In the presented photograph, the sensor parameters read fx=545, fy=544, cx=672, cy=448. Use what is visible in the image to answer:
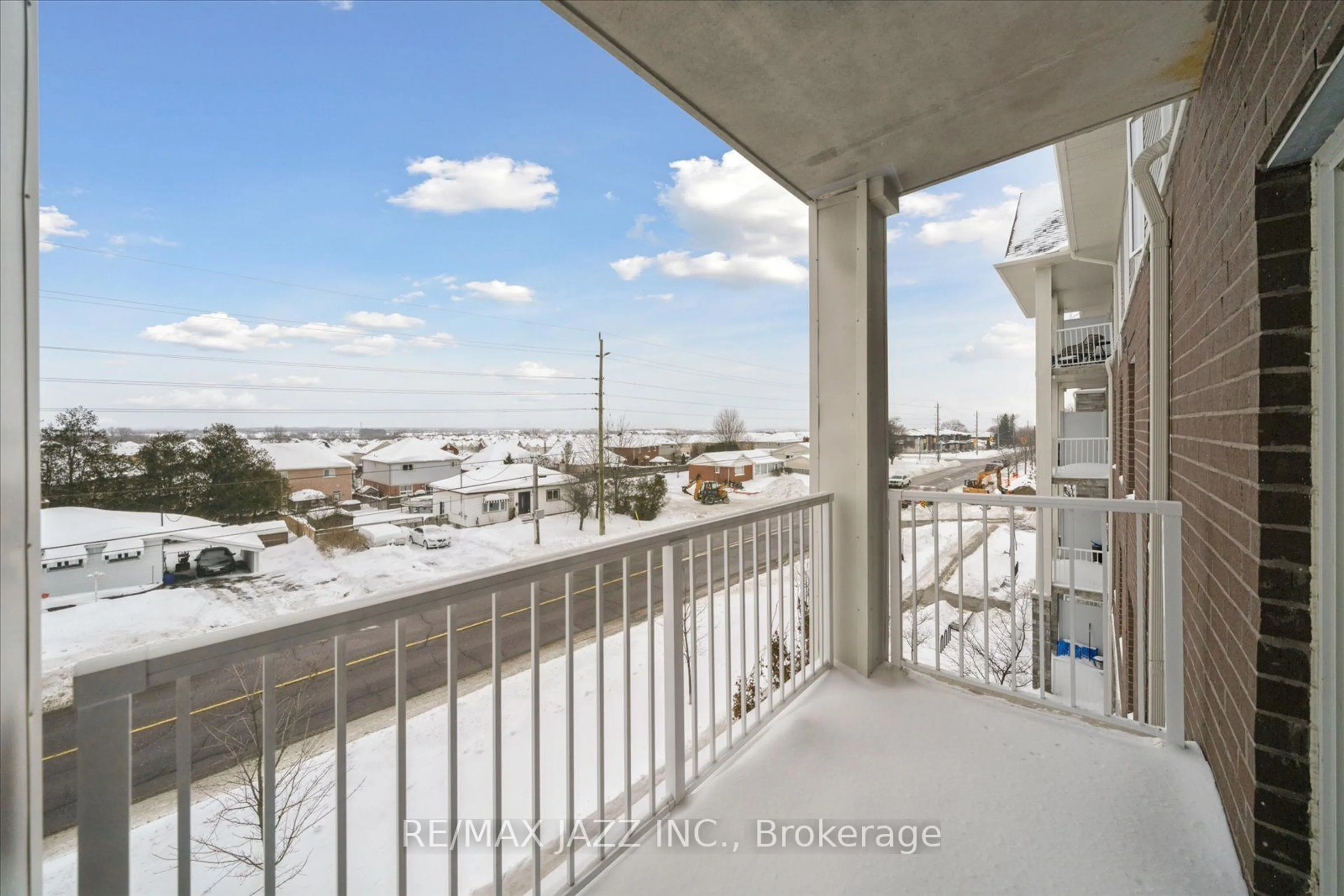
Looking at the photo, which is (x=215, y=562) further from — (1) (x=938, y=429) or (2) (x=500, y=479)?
(1) (x=938, y=429)

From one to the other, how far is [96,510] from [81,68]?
0.91 m

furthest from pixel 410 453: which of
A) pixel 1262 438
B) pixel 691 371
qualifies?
pixel 1262 438

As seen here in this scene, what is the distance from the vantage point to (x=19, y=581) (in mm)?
664

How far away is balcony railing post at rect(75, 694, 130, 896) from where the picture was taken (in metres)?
0.70

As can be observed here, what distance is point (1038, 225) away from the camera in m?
8.04

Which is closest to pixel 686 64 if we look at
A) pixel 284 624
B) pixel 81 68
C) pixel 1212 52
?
pixel 81 68

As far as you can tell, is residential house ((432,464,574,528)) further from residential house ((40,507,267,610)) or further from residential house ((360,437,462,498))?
residential house ((40,507,267,610))

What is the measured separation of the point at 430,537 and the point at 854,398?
1831 millimetres

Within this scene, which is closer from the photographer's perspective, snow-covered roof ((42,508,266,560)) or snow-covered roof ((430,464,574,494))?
snow-covered roof ((42,508,266,560))

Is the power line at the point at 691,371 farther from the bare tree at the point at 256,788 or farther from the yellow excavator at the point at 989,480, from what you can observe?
the bare tree at the point at 256,788

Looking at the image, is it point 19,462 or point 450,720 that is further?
point 450,720

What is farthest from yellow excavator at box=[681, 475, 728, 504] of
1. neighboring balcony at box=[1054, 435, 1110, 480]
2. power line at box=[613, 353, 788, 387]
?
neighboring balcony at box=[1054, 435, 1110, 480]

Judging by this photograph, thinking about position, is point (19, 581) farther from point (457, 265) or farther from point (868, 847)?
point (457, 265)

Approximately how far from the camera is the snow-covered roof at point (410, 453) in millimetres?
1642
